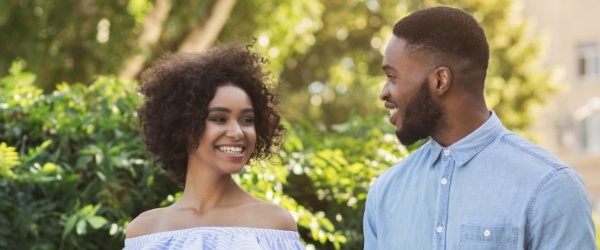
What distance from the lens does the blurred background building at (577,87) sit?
3341 centimetres

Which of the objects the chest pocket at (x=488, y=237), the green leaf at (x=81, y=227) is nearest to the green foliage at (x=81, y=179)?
the green leaf at (x=81, y=227)

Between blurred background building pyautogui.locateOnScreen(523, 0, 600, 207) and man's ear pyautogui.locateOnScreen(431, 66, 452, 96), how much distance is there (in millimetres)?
30369

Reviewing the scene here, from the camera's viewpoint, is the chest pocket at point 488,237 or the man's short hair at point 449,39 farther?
the man's short hair at point 449,39

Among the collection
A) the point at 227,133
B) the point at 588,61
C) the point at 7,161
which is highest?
the point at 227,133

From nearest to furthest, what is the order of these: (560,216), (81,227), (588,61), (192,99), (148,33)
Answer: (560,216), (192,99), (81,227), (148,33), (588,61)

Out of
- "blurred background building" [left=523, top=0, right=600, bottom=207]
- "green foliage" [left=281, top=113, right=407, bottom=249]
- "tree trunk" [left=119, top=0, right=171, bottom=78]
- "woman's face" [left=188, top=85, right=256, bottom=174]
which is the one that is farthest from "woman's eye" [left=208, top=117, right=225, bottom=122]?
"blurred background building" [left=523, top=0, right=600, bottom=207]

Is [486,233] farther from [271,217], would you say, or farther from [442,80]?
[271,217]

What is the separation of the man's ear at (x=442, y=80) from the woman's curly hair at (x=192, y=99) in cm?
72

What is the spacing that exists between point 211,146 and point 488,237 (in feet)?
3.22

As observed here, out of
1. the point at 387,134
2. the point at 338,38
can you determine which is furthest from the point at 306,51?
the point at 387,134

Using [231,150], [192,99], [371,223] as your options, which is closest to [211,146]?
[231,150]

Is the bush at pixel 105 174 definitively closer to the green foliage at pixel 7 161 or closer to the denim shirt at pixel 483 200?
the green foliage at pixel 7 161

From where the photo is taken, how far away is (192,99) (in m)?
3.87

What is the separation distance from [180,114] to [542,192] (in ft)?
4.12
